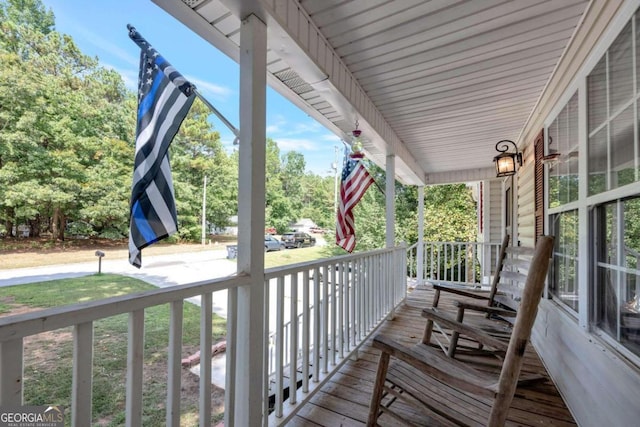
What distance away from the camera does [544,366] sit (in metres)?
2.39

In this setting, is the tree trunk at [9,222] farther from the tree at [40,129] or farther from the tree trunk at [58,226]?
the tree trunk at [58,226]

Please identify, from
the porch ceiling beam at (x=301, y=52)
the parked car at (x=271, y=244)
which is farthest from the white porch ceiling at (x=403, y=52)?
the parked car at (x=271, y=244)

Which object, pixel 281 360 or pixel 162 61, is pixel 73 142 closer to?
pixel 162 61

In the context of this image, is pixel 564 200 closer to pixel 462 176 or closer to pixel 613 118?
pixel 613 118

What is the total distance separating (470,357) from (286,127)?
94.0 feet

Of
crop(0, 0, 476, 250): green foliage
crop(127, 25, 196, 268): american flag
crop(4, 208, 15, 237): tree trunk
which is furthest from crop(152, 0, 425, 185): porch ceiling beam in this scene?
crop(4, 208, 15, 237): tree trunk

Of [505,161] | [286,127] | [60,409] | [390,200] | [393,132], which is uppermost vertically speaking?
[286,127]

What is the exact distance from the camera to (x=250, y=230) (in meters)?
1.31

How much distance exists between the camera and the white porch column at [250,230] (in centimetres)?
131

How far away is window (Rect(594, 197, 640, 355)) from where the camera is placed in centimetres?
123

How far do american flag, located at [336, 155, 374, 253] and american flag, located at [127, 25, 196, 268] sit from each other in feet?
8.28

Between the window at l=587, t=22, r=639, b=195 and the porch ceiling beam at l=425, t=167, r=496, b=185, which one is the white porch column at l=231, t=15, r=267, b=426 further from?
the porch ceiling beam at l=425, t=167, r=496, b=185

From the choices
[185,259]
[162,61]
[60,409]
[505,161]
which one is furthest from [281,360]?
[185,259]

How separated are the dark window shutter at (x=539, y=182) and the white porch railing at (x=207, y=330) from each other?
1.75m
